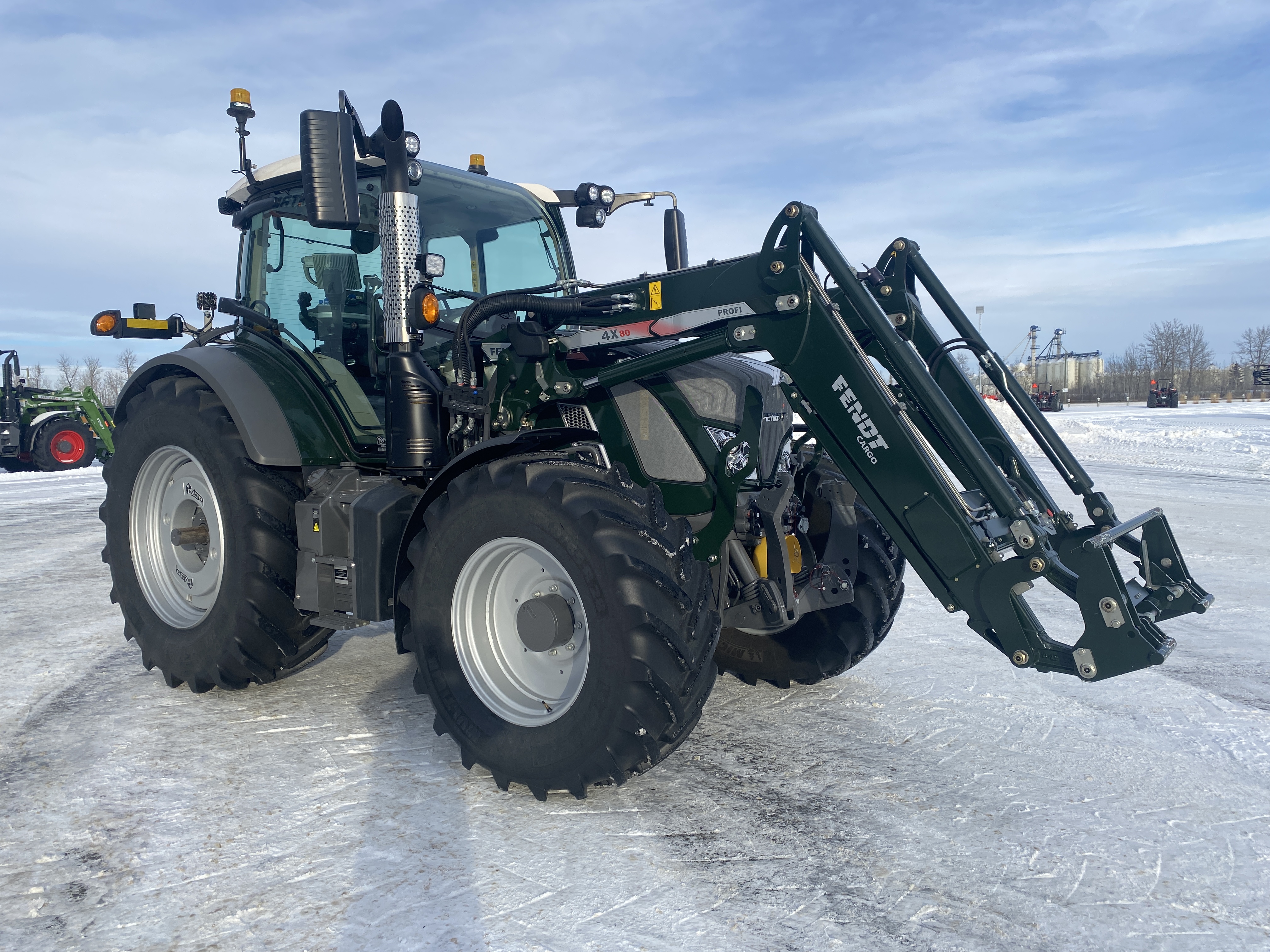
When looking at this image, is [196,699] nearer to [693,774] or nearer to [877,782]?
[693,774]

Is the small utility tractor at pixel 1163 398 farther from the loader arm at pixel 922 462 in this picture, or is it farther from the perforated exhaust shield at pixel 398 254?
the perforated exhaust shield at pixel 398 254

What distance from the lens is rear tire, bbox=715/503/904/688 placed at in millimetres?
3939

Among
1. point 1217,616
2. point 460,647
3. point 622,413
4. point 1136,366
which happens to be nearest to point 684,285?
point 622,413

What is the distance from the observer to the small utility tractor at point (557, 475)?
2.89 m

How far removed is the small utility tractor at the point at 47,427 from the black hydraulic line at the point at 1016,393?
1895cm

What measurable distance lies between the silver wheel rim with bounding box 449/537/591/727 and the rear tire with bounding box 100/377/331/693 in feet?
3.88

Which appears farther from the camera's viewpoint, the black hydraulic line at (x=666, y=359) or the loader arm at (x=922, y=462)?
the black hydraulic line at (x=666, y=359)

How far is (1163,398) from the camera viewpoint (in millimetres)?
46406

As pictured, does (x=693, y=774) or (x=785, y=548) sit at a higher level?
(x=785, y=548)

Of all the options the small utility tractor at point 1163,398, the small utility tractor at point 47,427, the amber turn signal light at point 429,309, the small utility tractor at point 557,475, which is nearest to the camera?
the small utility tractor at point 557,475

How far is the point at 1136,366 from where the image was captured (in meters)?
75.8

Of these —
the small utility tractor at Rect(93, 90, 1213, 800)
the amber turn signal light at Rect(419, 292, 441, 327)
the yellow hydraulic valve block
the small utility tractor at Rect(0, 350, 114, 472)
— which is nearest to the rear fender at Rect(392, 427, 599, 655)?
the small utility tractor at Rect(93, 90, 1213, 800)

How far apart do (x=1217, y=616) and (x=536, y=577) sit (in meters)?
4.57

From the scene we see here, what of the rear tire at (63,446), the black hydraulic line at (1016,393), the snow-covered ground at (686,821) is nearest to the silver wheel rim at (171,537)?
the snow-covered ground at (686,821)
